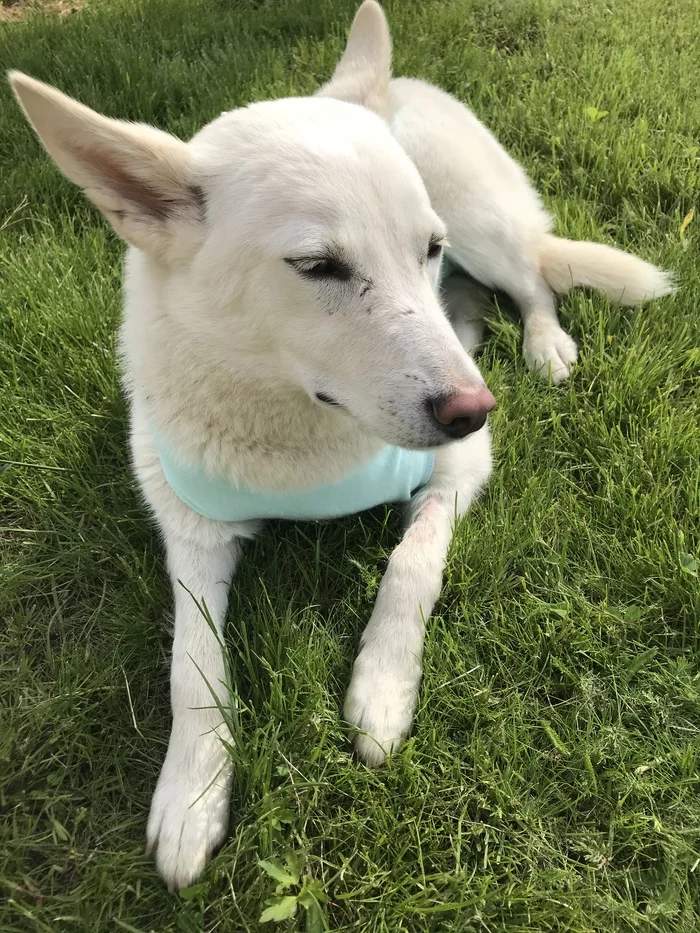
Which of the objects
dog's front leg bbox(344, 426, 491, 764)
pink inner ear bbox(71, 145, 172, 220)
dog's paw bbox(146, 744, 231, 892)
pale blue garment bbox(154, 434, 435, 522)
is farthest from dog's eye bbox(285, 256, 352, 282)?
dog's paw bbox(146, 744, 231, 892)

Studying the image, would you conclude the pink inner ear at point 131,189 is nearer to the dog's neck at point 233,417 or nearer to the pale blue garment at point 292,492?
the dog's neck at point 233,417

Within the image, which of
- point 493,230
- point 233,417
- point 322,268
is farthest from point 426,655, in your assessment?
point 493,230

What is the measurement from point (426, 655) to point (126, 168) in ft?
5.10

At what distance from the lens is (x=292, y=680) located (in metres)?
1.80

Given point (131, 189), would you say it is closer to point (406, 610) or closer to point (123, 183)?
point (123, 183)

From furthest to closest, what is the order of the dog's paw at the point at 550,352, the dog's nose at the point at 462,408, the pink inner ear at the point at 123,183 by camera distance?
the dog's paw at the point at 550,352
the pink inner ear at the point at 123,183
the dog's nose at the point at 462,408

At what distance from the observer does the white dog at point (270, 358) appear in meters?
1.57

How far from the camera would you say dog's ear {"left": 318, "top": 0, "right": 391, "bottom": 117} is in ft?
7.16

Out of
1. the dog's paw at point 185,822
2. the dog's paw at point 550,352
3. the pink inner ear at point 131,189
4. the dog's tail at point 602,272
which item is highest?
the pink inner ear at point 131,189

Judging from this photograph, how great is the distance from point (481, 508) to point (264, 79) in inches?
135

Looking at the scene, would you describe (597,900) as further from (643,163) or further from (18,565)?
(643,163)

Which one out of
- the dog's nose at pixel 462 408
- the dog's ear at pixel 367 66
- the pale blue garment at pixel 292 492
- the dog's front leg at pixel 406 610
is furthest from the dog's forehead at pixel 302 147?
the dog's front leg at pixel 406 610

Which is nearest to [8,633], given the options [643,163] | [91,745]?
[91,745]

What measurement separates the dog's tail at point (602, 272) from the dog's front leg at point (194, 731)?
1943mm
